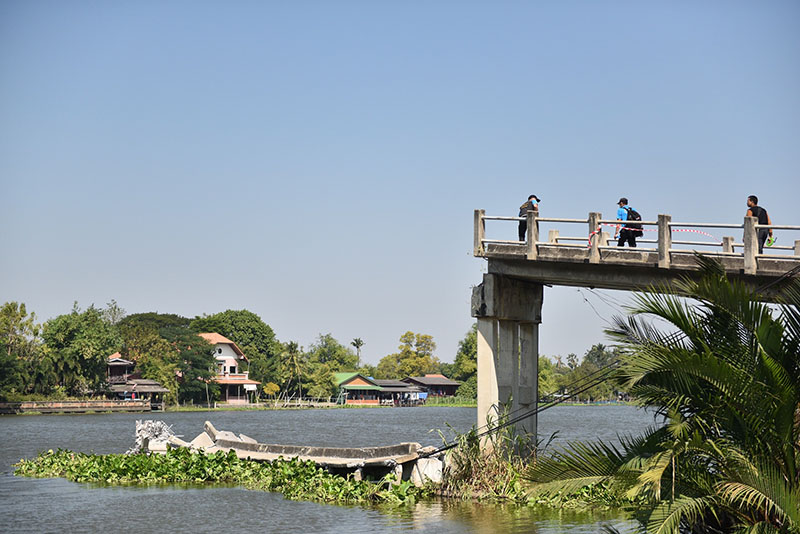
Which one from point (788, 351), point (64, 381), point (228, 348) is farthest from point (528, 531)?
point (228, 348)

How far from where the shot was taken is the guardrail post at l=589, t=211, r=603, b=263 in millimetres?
20547

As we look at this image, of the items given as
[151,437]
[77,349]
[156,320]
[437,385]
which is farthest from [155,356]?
[151,437]

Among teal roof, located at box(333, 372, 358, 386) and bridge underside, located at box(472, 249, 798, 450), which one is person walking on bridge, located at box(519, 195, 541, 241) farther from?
teal roof, located at box(333, 372, 358, 386)

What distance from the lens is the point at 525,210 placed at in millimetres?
23031

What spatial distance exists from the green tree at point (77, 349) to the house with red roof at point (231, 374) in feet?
64.1

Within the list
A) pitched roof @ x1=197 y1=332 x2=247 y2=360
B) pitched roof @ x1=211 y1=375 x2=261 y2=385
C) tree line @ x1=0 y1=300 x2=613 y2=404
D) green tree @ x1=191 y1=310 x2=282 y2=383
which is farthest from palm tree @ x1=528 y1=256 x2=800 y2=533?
green tree @ x1=191 y1=310 x2=282 y2=383

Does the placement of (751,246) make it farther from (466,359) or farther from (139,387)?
(466,359)

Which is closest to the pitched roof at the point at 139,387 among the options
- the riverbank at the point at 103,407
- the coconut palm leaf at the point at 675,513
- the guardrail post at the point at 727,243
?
the riverbank at the point at 103,407

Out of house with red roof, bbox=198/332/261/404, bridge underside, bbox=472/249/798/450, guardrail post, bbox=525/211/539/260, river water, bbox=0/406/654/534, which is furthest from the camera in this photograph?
house with red roof, bbox=198/332/261/404

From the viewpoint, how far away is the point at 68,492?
26.7 m

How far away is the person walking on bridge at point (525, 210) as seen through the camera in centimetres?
2283

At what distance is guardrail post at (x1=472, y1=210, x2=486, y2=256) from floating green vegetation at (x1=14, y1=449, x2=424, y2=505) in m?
6.06

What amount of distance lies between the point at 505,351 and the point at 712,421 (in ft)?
37.2

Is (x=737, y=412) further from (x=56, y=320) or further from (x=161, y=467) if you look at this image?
(x=56, y=320)
